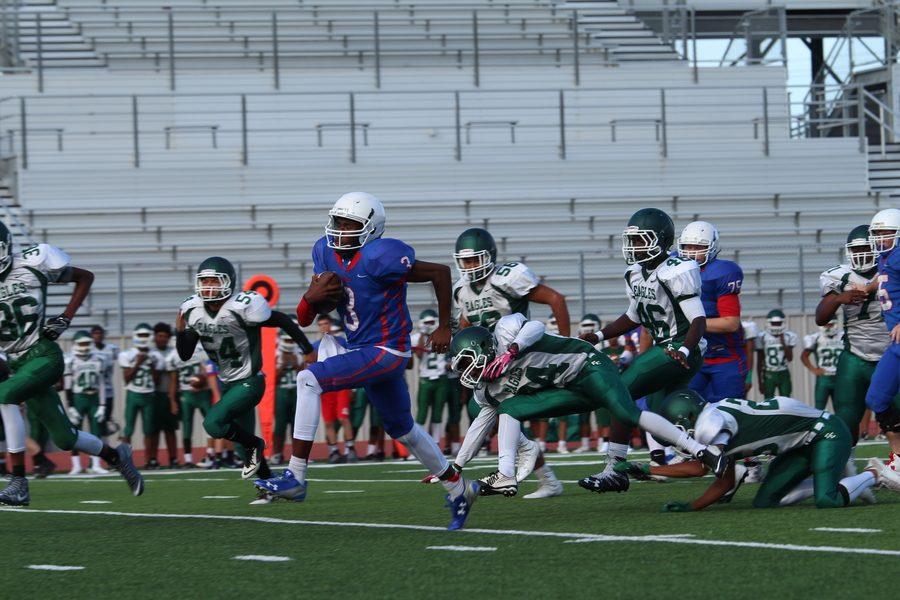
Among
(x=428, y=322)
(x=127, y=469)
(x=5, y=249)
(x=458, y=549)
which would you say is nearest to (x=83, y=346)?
(x=428, y=322)

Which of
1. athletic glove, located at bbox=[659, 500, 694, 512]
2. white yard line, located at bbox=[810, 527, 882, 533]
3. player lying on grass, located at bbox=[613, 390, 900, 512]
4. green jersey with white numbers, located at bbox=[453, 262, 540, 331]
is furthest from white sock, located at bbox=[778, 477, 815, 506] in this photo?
green jersey with white numbers, located at bbox=[453, 262, 540, 331]

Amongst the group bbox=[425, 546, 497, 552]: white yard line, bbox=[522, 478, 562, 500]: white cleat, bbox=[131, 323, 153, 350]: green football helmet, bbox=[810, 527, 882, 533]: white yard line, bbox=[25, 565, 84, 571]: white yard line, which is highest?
bbox=[131, 323, 153, 350]: green football helmet

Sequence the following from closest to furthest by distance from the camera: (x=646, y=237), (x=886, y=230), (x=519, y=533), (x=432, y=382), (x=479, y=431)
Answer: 1. (x=519, y=533)
2. (x=479, y=431)
3. (x=646, y=237)
4. (x=886, y=230)
5. (x=432, y=382)

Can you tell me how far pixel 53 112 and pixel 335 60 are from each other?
4492 millimetres

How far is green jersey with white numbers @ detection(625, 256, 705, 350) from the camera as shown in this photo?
8008mm

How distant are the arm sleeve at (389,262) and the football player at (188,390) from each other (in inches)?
341

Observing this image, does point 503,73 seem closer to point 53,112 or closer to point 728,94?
point 728,94

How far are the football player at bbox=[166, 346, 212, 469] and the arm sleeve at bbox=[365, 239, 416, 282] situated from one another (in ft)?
28.4

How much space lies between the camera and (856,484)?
22.9 feet

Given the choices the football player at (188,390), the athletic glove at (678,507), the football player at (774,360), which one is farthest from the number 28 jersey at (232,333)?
the football player at (774,360)

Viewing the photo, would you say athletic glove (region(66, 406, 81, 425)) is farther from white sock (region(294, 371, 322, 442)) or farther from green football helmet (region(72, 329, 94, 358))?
white sock (region(294, 371, 322, 442))

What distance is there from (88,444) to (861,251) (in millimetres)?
4986

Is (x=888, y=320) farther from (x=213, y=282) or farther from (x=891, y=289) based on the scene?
(x=213, y=282)

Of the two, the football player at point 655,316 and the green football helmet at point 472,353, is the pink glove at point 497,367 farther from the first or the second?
the football player at point 655,316
